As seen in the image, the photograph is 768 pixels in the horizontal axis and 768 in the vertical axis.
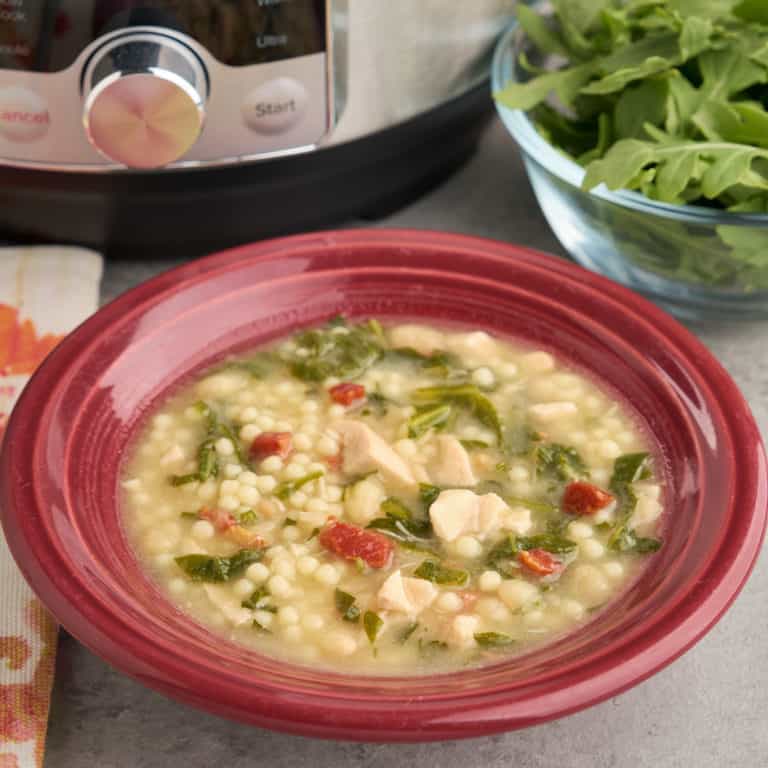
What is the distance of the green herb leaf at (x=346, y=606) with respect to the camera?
106 centimetres

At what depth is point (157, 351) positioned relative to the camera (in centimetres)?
132

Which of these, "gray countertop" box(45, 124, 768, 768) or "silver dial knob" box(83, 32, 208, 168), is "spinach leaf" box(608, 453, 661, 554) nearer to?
"gray countertop" box(45, 124, 768, 768)

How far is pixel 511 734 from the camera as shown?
108 cm

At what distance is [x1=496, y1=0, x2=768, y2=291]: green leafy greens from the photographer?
1.38 meters

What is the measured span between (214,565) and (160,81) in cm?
51

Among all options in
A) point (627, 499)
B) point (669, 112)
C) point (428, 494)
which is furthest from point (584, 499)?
point (669, 112)

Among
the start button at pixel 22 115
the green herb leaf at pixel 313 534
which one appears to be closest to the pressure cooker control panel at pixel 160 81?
the start button at pixel 22 115

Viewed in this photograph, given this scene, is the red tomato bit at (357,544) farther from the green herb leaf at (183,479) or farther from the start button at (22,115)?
the start button at (22,115)

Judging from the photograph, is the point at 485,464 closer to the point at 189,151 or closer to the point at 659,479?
the point at 659,479

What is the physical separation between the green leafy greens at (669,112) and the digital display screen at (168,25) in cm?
29

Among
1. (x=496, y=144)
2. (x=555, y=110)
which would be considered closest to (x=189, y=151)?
(x=555, y=110)

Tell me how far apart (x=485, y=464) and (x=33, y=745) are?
483mm

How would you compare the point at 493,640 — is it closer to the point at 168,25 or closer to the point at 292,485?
the point at 292,485

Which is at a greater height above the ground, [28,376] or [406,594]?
Result: [406,594]
